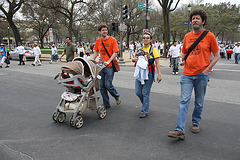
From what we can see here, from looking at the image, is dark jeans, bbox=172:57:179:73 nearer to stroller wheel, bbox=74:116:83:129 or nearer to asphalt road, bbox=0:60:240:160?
asphalt road, bbox=0:60:240:160

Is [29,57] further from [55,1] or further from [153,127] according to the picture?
[153,127]

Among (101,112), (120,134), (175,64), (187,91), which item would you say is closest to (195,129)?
(187,91)

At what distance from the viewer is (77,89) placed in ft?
14.3

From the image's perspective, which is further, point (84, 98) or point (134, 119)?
point (134, 119)

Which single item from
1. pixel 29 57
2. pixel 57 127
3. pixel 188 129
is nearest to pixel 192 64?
pixel 188 129

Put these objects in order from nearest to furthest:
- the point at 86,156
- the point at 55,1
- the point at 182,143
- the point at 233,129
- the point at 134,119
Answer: the point at 86,156
the point at 182,143
the point at 233,129
the point at 134,119
the point at 55,1

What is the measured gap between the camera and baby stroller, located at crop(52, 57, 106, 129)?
4039mm

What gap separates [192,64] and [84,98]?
216cm

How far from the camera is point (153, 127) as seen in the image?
4121 millimetres

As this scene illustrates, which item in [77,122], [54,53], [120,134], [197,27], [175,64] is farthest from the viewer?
[54,53]

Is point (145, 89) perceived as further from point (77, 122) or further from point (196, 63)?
point (77, 122)

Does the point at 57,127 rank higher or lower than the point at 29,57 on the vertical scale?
lower

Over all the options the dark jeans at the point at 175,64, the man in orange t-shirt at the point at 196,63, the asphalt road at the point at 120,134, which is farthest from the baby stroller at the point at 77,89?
the dark jeans at the point at 175,64

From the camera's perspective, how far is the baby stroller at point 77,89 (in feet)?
13.3
